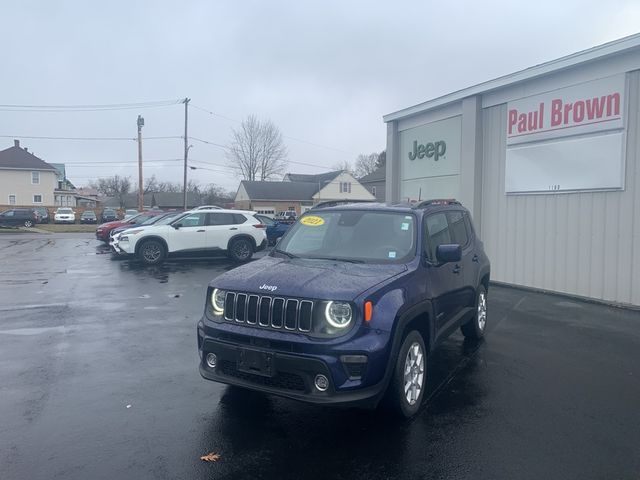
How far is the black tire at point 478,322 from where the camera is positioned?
23.4ft

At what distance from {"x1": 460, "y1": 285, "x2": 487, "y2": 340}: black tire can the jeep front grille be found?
3.54m

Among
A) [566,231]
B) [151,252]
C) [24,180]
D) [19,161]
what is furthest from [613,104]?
[19,161]

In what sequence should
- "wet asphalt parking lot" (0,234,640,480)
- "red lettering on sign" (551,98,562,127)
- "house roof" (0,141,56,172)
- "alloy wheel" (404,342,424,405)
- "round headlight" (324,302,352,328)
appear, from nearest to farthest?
"wet asphalt parking lot" (0,234,640,480), "round headlight" (324,302,352,328), "alloy wheel" (404,342,424,405), "red lettering on sign" (551,98,562,127), "house roof" (0,141,56,172)

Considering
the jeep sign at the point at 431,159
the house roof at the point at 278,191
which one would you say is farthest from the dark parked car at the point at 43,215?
the jeep sign at the point at 431,159

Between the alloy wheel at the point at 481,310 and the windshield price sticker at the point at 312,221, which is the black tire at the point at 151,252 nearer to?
the windshield price sticker at the point at 312,221

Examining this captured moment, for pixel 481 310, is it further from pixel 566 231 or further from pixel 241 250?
pixel 241 250

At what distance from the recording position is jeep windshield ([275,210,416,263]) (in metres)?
5.23

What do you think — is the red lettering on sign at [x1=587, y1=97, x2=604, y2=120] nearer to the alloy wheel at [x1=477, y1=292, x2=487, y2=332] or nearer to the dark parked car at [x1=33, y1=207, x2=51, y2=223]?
the alloy wheel at [x1=477, y1=292, x2=487, y2=332]

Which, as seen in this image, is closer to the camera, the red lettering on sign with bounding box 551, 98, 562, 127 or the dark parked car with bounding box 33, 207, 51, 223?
the red lettering on sign with bounding box 551, 98, 562, 127

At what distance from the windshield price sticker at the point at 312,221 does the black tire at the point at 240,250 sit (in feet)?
37.1

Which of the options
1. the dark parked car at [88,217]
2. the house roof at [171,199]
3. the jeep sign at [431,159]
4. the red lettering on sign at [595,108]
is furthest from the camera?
the house roof at [171,199]

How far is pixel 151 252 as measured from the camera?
15875 mm

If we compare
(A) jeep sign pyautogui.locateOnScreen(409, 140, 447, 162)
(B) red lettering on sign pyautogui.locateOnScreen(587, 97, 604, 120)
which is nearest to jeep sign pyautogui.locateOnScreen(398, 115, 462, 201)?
(A) jeep sign pyautogui.locateOnScreen(409, 140, 447, 162)

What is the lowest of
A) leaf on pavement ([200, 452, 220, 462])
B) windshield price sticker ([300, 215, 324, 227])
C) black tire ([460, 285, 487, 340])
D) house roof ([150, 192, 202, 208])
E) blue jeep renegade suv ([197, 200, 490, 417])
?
leaf on pavement ([200, 452, 220, 462])
